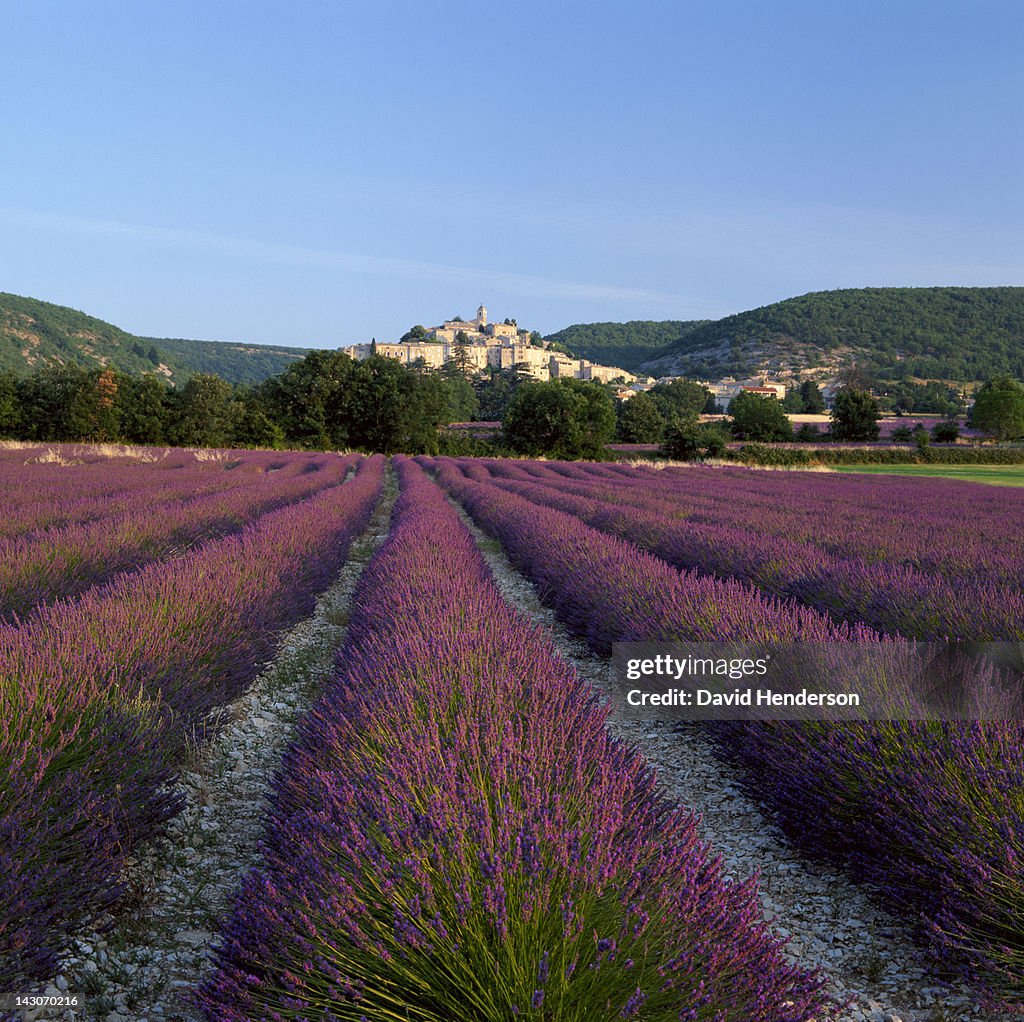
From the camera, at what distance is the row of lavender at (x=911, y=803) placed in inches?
67.4

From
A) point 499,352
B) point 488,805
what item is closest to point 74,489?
point 488,805

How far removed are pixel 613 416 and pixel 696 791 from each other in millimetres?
38054

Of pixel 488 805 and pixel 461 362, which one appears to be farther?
pixel 461 362

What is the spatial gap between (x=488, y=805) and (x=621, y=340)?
583 feet

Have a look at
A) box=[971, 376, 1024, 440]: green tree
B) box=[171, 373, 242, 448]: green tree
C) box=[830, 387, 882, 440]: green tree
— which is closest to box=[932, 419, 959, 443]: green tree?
box=[830, 387, 882, 440]: green tree

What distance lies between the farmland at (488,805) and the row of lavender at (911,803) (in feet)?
0.04

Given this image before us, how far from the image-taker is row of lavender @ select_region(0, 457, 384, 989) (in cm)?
169

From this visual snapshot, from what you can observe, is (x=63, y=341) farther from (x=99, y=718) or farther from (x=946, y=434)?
(x=99, y=718)

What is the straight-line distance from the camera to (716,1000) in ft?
4.04

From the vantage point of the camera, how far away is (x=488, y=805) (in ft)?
5.46

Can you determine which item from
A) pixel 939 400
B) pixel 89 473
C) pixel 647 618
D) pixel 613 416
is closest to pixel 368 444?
pixel 613 416

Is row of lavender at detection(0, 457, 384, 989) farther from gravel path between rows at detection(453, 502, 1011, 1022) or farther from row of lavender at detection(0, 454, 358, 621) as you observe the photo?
gravel path between rows at detection(453, 502, 1011, 1022)

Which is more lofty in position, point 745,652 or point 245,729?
point 745,652

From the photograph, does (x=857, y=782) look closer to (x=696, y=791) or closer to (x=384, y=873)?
(x=696, y=791)
